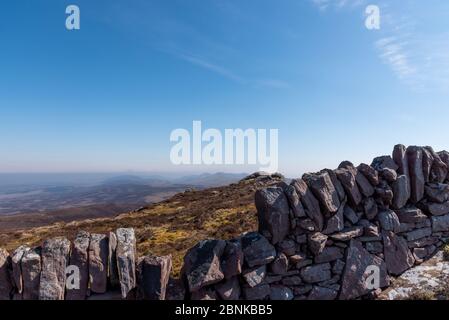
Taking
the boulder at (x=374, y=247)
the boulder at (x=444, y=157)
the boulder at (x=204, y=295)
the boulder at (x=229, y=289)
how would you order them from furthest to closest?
1. the boulder at (x=444, y=157)
2. the boulder at (x=374, y=247)
3. the boulder at (x=229, y=289)
4. the boulder at (x=204, y=295)

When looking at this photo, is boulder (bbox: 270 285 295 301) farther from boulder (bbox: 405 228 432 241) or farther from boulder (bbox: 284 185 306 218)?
boulder (bbox: 405 228 432 241)

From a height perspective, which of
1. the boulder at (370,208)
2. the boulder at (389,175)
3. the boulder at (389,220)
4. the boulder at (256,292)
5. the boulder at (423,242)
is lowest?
the boulder at (256,292)

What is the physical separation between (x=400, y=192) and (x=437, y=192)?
2.05 meters

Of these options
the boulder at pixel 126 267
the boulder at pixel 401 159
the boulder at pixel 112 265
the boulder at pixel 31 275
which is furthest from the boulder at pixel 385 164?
the boulder at pixel 31 275

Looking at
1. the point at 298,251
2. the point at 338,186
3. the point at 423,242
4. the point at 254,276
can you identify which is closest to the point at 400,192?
the point at 423,242

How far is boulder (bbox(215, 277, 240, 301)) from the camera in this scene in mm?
8070

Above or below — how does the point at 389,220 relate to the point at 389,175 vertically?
below

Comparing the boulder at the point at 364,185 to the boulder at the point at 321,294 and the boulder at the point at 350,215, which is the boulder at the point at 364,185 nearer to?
the boulder at the point at 350,215

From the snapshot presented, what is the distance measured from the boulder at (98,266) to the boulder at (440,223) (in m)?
11.5

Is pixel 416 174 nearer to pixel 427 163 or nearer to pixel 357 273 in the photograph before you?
pixel 427 163

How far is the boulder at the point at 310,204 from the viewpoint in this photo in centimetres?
910

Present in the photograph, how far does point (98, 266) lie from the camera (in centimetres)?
747
